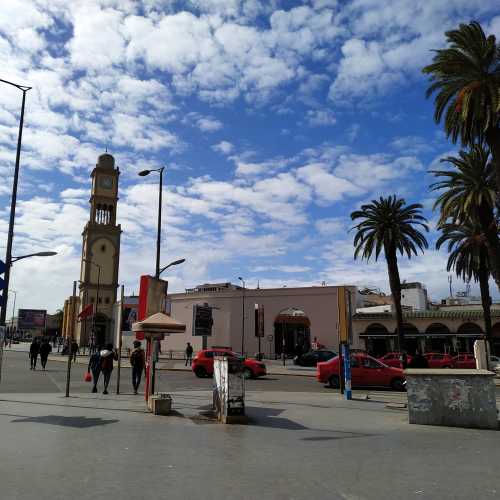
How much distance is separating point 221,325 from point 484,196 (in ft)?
106

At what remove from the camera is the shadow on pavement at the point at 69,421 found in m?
9.82

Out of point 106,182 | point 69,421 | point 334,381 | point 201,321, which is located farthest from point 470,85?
point 106,182

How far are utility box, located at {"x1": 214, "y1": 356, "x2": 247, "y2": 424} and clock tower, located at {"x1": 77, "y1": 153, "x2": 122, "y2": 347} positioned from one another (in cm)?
6875

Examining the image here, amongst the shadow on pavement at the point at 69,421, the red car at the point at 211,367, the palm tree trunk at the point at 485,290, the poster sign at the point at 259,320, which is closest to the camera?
the shadow on pavement at the point at 69,421

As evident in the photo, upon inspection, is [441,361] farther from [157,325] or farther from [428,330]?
[157,325]

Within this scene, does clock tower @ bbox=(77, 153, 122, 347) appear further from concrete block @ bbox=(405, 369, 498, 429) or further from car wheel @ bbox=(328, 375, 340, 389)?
concrete block @ bbox=(405, 369, 498, 429)

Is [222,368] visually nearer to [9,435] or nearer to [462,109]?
[9,435]

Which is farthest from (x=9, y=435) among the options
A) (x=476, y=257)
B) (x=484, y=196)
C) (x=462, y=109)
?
(x=476, y=257)

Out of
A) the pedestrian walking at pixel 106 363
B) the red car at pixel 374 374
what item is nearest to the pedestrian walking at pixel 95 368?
the pedestrian walking at pixel 106 363

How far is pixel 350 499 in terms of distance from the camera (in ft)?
17.6

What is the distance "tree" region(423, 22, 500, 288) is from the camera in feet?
74.7

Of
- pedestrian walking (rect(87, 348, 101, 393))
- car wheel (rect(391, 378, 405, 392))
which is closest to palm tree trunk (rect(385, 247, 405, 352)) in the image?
car wheel (rect(391, 378, 405, 392))

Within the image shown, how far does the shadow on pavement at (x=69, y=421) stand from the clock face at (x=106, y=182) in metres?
77.7

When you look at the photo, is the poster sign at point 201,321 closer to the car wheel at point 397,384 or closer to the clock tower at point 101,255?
the car wheel at point 397,384
